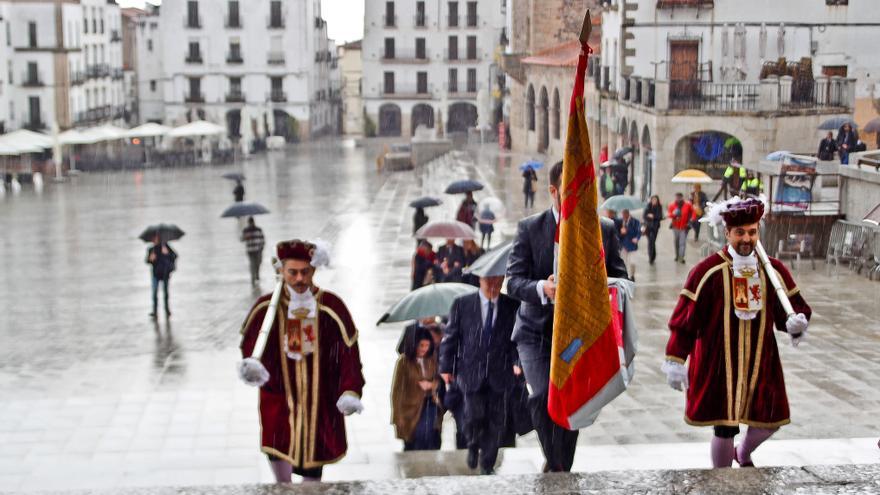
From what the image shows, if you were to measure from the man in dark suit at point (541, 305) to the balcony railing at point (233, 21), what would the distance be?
70.8 meters

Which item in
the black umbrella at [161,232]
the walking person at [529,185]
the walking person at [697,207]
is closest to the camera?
the black umbrella at [161,232]

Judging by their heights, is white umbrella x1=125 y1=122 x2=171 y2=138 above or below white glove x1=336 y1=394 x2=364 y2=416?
above

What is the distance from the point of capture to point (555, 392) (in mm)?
6738

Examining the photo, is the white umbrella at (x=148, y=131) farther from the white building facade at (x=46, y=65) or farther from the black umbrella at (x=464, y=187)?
the black umbrella at (x=464, y=187)

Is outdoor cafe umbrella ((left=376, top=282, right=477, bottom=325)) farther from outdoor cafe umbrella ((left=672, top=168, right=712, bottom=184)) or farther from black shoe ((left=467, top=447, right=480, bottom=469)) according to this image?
outdoor cafe umbrella ((left=672, top=168, right=712, bottom=184))

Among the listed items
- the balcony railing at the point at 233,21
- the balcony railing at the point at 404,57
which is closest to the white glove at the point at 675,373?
the balcony railing at the point at 233,21

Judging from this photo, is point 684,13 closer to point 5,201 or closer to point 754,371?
point 5,201

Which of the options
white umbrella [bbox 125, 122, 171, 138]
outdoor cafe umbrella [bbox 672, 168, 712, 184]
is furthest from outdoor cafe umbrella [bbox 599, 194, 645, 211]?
white umbrella [bbox 125, 122, 171, 138]

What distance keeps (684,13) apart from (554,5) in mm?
20816

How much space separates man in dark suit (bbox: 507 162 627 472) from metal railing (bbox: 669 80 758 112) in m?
25.6

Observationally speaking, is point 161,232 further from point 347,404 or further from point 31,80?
point 31,80

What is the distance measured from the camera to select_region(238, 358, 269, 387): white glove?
702 centimetres

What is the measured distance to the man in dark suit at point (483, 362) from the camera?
8.58m

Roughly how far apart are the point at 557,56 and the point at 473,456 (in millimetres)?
46653
